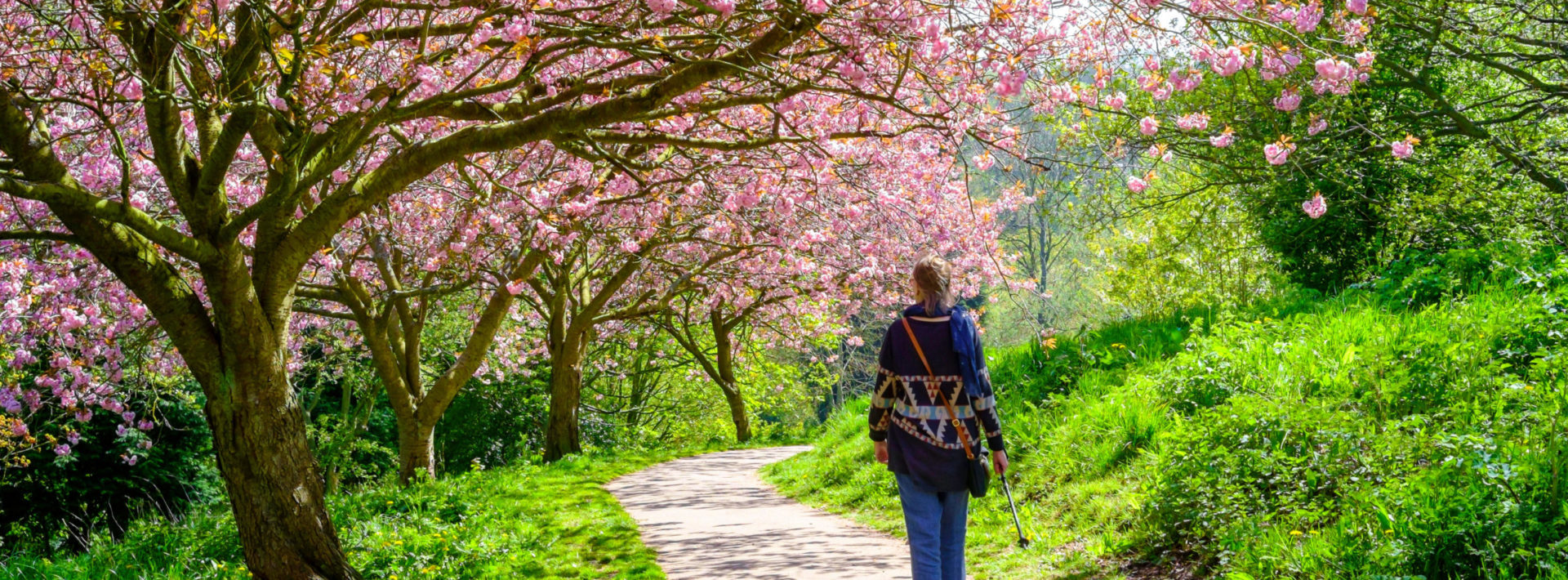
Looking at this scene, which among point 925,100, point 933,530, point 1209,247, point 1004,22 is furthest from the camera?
point 1209,247

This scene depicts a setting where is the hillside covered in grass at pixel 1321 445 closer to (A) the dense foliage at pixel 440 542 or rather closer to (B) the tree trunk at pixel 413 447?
Answer: (A) the dense foliage at pixel 440 542

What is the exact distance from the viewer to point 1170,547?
5.22 m

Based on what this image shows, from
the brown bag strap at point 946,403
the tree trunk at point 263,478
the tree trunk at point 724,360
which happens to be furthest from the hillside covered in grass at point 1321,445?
the tree trunk at point 724,360

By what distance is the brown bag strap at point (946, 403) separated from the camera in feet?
13.6

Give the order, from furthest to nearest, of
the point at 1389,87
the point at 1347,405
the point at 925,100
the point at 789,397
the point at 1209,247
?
the point at 789,397
the point at 1209,247
the point at 1389,87
the point at 925,100
the point at 1347,405

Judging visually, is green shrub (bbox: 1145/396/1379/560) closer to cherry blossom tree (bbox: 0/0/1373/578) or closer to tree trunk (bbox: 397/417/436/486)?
cherry blossom tree (bbox: 0/0/1373/578)

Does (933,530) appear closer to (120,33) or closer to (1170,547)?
(1170,547)

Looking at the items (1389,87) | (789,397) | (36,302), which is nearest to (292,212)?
(36,302)

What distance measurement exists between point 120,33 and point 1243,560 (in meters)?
6.23

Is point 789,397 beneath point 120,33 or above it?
beneath

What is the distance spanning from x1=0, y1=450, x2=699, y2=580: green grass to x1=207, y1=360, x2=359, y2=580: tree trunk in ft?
2.00

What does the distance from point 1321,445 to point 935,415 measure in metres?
2.28

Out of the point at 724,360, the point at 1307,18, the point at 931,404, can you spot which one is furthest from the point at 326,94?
the point at 724,360

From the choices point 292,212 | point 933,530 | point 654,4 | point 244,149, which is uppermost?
point 244,149
